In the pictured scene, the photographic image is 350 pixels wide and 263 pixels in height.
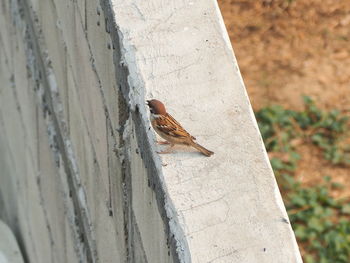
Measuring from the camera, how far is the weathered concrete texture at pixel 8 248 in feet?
20.3

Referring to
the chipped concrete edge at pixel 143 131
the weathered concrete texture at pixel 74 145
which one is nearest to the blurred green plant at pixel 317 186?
the weathered concrete texture at pixel 74 145

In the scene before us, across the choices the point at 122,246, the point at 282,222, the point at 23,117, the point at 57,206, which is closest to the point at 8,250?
the point at 23,117

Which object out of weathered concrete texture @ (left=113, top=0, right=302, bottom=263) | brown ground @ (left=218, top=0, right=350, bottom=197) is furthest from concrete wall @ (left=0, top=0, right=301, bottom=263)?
brown ground @ (left=218, top=0, right=350, bottom=197)

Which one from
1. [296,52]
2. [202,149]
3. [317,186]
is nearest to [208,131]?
[202,149]

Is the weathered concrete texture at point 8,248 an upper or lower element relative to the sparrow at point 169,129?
lower

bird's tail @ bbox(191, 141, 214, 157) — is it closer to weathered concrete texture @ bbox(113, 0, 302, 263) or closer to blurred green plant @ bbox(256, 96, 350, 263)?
weathered concrete texture @ bbox(113, 0, 302, 263)

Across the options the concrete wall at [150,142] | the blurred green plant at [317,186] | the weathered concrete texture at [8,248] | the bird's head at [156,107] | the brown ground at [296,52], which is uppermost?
the bird's head at [156,107]

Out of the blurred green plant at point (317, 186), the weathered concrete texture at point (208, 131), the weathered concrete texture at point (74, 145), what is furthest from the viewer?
the blurred green plant at point (317, 186)

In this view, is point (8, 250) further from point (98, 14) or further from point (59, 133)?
point (98, 14)

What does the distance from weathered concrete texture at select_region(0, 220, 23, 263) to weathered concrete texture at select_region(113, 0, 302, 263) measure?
327cm

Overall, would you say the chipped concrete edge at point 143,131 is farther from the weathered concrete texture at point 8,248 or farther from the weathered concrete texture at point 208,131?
the weathered concrete texture at point 8,248

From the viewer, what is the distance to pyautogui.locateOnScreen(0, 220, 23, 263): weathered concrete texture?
6199mm

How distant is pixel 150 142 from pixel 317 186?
2.72 meters

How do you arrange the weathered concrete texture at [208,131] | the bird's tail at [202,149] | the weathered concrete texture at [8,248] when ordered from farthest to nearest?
the weathered concrete texture at [8,248] < the bird's tail at [202,149] < the weathered concrete texture at [208,131]
